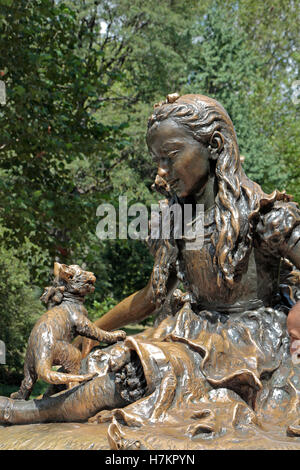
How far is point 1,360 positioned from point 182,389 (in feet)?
24.7

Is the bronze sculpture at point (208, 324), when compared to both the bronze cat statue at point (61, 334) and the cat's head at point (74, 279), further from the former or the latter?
the cat's head at point (74, 279)

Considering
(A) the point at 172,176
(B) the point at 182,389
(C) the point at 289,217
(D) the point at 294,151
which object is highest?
(D) the point at 294,151

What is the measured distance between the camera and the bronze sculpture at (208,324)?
8.98 ft

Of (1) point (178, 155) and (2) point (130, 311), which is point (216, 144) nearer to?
(1) point (178, 155)

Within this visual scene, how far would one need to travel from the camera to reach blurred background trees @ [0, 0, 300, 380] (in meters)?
9.43

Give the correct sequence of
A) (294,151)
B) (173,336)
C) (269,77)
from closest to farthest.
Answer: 1. (173,336)
2. (294,151)
3. (269,77)

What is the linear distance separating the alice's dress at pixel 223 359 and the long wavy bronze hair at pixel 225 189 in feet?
0.21

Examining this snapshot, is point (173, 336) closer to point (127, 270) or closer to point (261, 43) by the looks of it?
point (127, 270)

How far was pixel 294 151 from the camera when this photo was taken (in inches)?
739

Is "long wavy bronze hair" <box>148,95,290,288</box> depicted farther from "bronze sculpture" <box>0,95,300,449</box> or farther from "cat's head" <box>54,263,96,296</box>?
"cat's head" <box>54,263,96,296</box>

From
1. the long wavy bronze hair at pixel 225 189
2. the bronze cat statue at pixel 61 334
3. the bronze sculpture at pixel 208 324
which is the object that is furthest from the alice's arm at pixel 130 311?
the long wavy bronze hair at pixel 225 189

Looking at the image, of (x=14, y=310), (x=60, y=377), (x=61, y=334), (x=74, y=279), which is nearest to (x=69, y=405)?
(x=60, y=377)

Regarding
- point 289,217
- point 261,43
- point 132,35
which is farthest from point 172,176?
point 261,43
